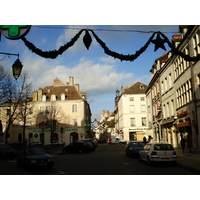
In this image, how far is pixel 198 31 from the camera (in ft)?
66.6

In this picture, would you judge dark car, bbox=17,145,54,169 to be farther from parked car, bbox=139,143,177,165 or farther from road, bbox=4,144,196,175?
parked car, bbox=139,143,177,165

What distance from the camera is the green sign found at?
→ 25.0 ft

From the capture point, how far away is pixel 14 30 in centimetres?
768

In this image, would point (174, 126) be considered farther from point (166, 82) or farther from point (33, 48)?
point (33, 48)

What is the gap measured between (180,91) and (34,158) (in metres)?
19.2

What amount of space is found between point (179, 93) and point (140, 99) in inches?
1443

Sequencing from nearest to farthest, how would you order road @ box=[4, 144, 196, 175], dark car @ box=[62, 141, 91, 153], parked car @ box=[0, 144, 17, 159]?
1. road @ box=[4, 144, 196, 175]
2. parked car @ box=[0, 144, 17, 159]
3. dark car @ box=[62, 141, 91, 153]

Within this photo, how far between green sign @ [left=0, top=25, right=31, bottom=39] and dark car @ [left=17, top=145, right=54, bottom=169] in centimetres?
778

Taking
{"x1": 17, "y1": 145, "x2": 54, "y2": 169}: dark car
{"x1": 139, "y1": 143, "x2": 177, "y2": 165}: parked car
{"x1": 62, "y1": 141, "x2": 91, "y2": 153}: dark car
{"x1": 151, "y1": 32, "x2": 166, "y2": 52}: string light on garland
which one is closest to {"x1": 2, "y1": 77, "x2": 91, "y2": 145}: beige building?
{"x1": 62, "y1": 141, "x2": 91, "y2": 153}: dark car

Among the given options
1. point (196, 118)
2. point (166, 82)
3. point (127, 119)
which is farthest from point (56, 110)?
point (196, 118)

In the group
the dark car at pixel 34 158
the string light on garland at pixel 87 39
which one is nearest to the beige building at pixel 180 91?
the string light on garland at pixel 87 39

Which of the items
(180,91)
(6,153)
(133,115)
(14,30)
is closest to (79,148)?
(6,153)

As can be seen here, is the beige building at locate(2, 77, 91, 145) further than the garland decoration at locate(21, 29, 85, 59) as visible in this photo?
Yes

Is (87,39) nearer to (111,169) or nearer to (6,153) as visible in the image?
(111,169)
